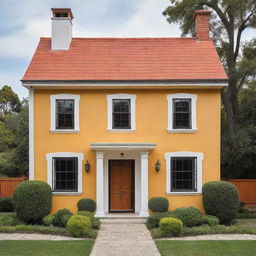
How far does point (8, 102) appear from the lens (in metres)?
57.2

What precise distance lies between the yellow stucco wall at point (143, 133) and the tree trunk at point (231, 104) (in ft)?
29.6

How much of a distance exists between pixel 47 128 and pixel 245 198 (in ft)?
46.3

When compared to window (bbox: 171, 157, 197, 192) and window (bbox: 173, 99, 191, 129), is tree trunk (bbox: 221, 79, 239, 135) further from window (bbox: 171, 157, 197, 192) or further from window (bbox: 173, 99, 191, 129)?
window (bbox: 171, 157, 197, 192)

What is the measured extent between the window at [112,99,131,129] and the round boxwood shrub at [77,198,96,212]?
3.49 meters

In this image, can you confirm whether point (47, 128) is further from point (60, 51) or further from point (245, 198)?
point (245, 198)

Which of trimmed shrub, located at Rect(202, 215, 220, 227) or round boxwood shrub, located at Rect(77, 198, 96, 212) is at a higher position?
round boxwood shrub, located at Rect(77, 198, 96, 212)

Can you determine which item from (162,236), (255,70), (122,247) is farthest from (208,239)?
(255,70)

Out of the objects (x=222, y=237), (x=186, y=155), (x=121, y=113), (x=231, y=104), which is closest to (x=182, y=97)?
(x=186, y=155)

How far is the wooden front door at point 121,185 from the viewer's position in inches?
726

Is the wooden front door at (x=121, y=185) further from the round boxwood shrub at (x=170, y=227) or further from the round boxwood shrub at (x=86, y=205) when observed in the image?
the round boxwood shrub at (x=170, y=227)

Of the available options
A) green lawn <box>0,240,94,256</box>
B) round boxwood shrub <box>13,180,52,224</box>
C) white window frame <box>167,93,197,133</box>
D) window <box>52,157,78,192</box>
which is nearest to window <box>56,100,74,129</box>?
window <box>52,157,78,192</box>

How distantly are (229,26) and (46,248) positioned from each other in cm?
2092

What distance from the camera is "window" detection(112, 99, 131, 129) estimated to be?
18219mm

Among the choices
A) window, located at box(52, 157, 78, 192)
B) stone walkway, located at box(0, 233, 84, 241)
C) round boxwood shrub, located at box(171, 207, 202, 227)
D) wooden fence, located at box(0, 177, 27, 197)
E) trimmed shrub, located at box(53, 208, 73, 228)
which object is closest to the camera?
stone walkway, located at box(0, 233, 84, 241)
